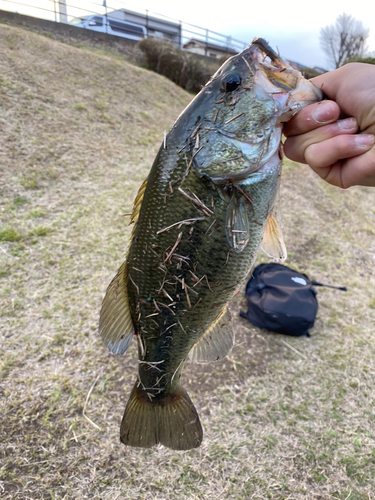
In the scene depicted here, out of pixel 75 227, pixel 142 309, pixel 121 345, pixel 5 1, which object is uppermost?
pixel 5 1

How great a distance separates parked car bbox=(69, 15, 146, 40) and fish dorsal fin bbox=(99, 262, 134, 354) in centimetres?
1548

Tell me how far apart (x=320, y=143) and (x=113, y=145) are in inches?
223

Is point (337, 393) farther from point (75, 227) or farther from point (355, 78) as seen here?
point (75, 227)

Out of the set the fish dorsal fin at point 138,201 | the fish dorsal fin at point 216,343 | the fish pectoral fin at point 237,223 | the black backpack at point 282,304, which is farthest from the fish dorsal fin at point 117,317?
the black backpack at point 282,304

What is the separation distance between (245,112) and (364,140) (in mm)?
572

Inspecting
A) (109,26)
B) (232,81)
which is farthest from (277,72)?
(109,26)

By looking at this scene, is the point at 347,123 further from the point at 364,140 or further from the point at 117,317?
the point at 117,317

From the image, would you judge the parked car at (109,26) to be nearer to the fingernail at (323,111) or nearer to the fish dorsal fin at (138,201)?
the fish dorsal fin at (138,201)

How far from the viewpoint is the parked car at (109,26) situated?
13.6 metres

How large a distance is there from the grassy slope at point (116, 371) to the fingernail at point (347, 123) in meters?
2.26

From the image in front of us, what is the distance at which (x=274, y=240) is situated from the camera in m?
1.55

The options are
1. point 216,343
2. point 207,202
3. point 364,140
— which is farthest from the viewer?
point 216,343

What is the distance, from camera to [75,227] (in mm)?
4223

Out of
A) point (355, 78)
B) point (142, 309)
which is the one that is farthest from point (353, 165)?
point (142, 309)
